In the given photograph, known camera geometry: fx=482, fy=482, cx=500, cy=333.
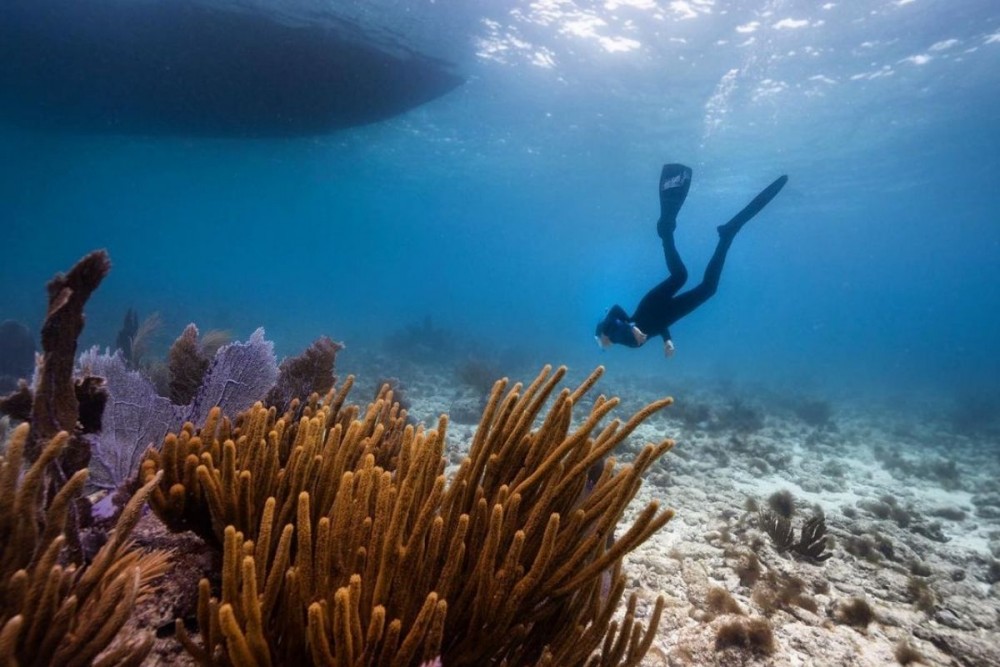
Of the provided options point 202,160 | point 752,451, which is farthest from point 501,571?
point 202,160

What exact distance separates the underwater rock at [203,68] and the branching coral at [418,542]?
70.4ft

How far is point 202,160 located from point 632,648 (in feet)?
177

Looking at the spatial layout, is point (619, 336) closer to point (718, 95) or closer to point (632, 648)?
point (632, 648)

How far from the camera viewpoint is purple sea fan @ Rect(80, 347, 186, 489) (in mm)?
2854

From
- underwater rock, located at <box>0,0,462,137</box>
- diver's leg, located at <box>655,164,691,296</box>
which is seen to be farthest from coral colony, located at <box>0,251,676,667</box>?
underwater rock, located at <box>0,0,462,137</box>

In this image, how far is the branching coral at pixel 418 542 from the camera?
4.84 ft

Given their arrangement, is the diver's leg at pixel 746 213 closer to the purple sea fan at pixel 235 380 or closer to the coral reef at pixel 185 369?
the purple sea fan at pixel 235 380

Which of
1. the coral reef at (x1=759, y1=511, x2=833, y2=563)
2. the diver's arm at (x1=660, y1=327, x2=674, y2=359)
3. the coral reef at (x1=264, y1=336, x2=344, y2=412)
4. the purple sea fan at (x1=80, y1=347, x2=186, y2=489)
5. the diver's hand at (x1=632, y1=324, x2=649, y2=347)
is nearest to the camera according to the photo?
the purple sea fan at (x1=80, y1=347, x2=186, y2=489)

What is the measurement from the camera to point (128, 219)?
130750mm

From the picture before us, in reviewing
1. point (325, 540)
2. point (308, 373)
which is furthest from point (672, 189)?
point (325, 540)

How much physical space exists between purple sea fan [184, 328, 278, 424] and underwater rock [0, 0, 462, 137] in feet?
64.7

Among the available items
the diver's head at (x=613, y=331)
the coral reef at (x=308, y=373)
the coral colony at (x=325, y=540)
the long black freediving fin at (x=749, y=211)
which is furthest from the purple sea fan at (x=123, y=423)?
the long black freediving fin at (x=749, y=211)

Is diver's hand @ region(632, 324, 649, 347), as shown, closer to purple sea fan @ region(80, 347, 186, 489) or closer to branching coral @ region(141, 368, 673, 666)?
branching coral @ region(141, 368, 673, 666)

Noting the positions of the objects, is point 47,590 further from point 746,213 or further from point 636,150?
point 636,150
